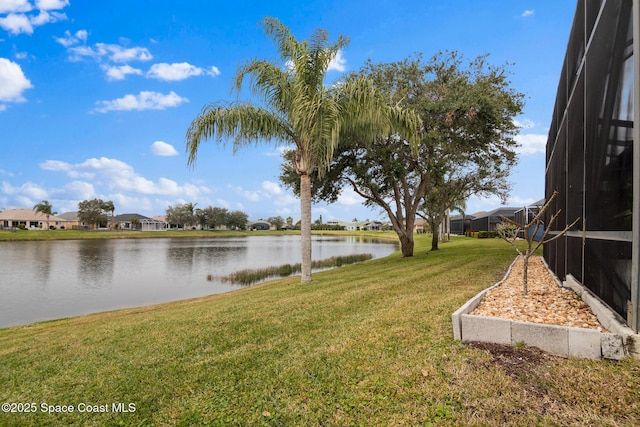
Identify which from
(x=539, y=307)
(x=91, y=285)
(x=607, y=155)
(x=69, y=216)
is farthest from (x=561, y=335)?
(x=69, y=216)

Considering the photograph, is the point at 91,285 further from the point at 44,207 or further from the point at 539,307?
the point at 44,207

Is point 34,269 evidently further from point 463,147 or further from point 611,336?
point 611,336

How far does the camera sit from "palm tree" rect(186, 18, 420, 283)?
8555mm

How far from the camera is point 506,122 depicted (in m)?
12.3

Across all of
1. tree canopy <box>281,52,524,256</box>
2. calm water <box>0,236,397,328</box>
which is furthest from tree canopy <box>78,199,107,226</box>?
tree canopy <box>281,52,524,256</box>

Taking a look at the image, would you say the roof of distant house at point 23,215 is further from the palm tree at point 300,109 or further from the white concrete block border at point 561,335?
the white concrete block border at point 561,335

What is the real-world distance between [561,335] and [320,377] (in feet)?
7.09

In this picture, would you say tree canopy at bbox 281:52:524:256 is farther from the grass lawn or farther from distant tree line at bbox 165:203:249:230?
distant tree line at bbox 165:203:249:230

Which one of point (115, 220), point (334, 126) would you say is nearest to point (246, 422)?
point (334, 126)

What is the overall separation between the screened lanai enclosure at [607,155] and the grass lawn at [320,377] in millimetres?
954

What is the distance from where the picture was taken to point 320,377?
305 cm

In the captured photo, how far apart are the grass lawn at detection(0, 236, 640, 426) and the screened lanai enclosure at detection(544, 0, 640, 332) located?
954 millimetres

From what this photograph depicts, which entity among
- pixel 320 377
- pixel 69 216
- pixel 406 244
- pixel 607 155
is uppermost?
pixel 69 216

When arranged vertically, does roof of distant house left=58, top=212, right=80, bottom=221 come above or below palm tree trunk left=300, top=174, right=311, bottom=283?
above
